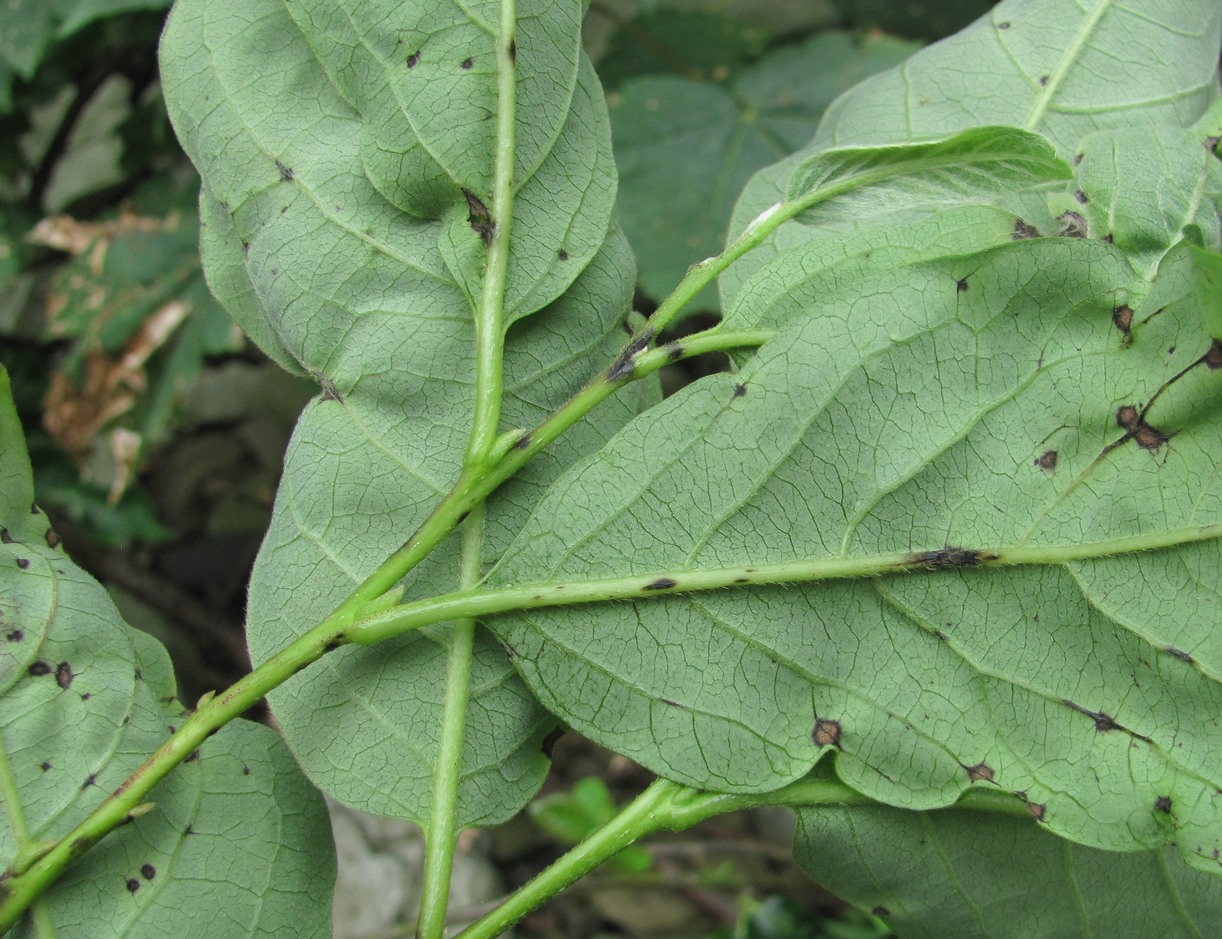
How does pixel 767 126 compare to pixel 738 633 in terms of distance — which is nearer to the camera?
pixel 738 633

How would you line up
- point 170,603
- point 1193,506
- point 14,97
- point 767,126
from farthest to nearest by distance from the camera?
point 14,97 < point 170,603 < point 767,126 < point 1193,506

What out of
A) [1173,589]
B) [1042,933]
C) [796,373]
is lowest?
[1042,933]

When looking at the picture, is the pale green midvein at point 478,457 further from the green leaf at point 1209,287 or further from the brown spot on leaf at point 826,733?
the green leaf at point 1209,287

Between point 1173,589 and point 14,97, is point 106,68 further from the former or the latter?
point 1173,589

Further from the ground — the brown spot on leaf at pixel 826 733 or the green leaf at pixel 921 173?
the green leaf at pixel 921 173

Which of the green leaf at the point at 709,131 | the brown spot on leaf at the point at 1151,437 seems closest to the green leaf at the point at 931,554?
the brown spot on leaf at the point at 1151,437

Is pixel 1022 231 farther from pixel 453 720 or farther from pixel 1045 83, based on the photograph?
pixel 453 720

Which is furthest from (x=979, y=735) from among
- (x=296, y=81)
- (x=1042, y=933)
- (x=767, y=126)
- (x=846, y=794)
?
(x=767, y=126)
